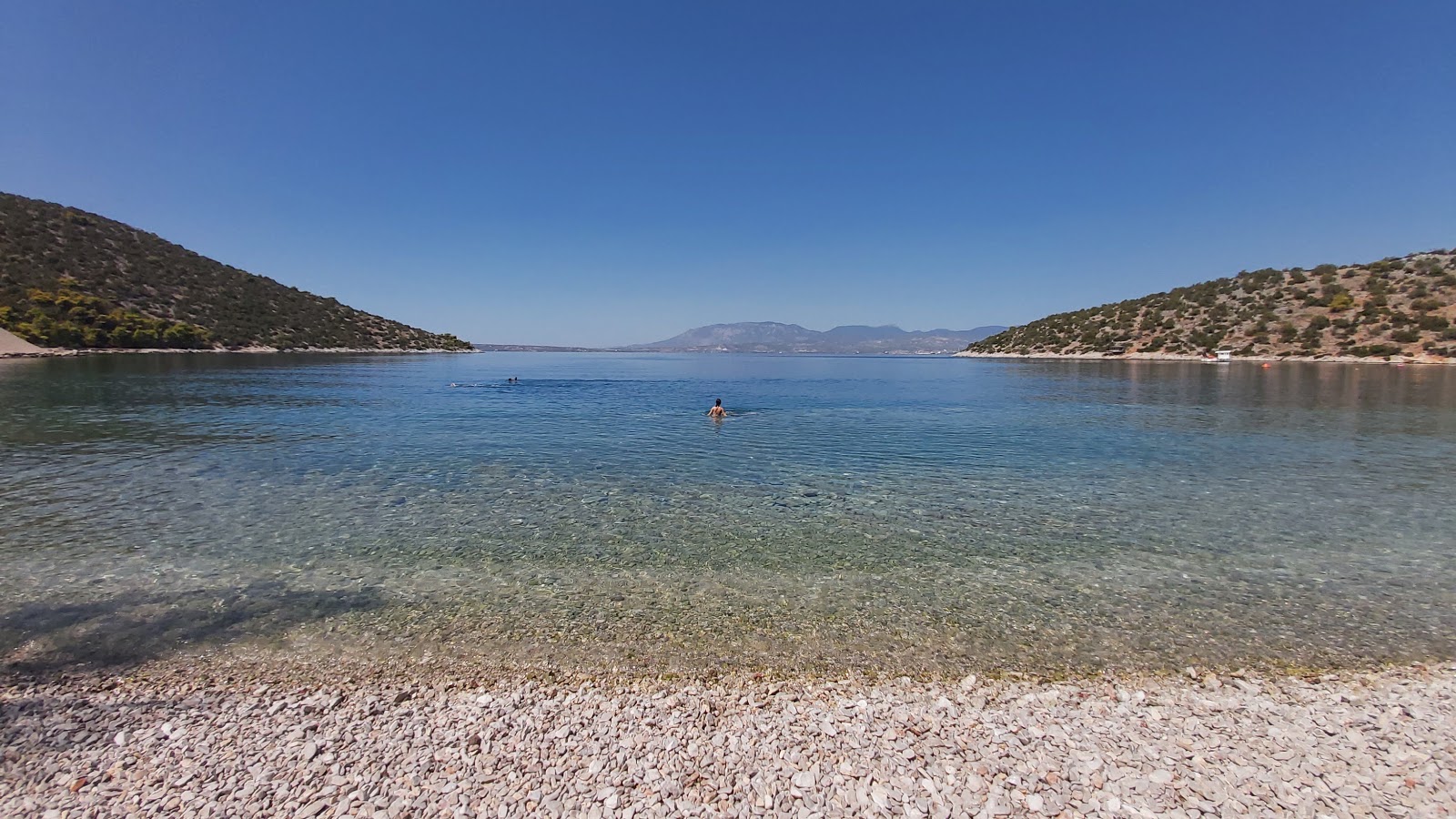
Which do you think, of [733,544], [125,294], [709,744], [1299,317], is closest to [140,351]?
[125,294]

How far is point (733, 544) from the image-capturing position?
11.9 meters

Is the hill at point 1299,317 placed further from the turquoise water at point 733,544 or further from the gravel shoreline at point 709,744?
the gravel shoreline at point 709,744

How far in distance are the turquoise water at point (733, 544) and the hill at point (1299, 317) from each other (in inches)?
2870

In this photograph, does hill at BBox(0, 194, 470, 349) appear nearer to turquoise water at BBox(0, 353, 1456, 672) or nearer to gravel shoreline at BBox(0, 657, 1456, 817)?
turquoise water at BBox(0, 353, 1456, 672)

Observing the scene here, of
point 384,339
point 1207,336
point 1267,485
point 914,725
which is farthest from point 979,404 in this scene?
point 384,339

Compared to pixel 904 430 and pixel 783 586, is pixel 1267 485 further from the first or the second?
pixel 783 586

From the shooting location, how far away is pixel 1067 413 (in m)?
33.5

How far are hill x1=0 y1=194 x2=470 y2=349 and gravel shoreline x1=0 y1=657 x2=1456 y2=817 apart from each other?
105 metres

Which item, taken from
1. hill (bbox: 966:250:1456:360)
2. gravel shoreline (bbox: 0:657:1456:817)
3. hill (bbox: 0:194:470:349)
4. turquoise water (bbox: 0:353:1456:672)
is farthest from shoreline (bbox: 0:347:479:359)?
hill (bbox: 966:250:1456:360)

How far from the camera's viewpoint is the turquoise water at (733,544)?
7.98 m

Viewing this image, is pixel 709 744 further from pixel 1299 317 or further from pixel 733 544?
pixel 1299 317

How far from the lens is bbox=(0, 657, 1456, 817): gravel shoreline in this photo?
4797 mm

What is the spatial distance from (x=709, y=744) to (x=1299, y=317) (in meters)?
127

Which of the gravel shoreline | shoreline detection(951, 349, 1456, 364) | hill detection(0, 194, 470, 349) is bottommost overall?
the gravel shoreline
